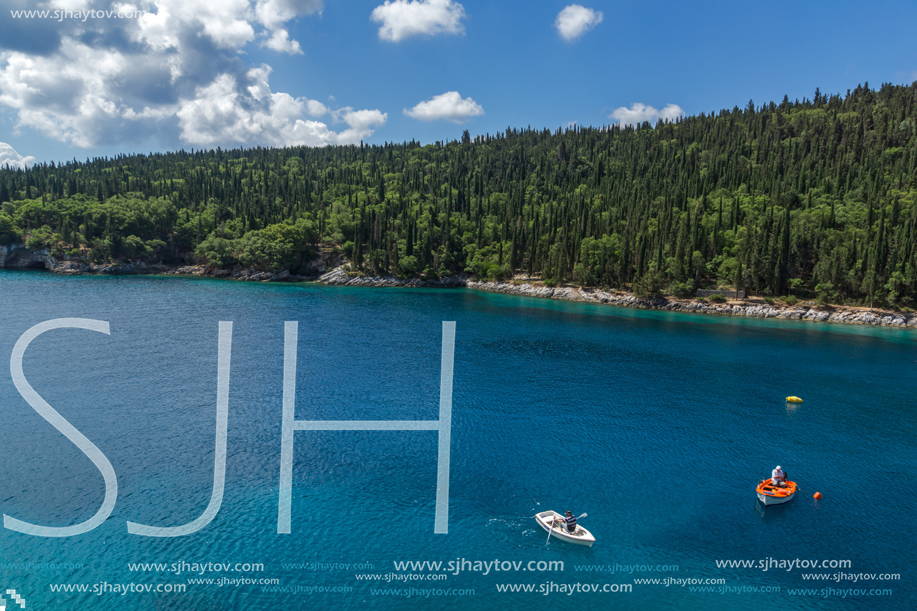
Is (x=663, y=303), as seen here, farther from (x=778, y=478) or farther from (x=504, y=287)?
(x=778, y=478)

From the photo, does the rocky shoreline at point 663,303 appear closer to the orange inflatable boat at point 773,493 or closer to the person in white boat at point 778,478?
the person in white boat at point 778,478

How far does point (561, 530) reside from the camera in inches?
854

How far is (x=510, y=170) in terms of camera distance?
183m

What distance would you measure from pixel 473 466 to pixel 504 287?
9396 centimetres

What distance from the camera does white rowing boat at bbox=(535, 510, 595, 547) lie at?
21.3m

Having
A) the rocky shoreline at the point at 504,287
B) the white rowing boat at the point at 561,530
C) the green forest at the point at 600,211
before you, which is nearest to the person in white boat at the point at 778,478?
the white rowing boat at the point at 561,530

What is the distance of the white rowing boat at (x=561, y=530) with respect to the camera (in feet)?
70.0

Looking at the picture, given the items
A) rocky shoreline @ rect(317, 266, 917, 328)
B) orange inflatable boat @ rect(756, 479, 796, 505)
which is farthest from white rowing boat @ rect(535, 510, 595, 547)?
rocky shoreline @ rect(317, 266, 917, 328)

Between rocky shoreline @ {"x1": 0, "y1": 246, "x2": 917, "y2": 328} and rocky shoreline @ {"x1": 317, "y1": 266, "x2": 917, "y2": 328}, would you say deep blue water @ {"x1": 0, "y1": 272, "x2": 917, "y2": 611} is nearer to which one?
rocky shoreline @ {"x1": 317, "y1": 266, "x2": 917, "y2": 328}

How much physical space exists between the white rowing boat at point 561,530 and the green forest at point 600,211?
83.4m

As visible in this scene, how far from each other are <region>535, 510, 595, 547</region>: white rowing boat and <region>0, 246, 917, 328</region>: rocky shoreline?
80575mm

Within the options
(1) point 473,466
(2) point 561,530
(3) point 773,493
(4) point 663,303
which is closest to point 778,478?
(3) point 773,493

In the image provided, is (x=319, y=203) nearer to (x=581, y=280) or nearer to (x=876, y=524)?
(x=581, y=280)

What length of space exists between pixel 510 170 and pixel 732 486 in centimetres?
16703
